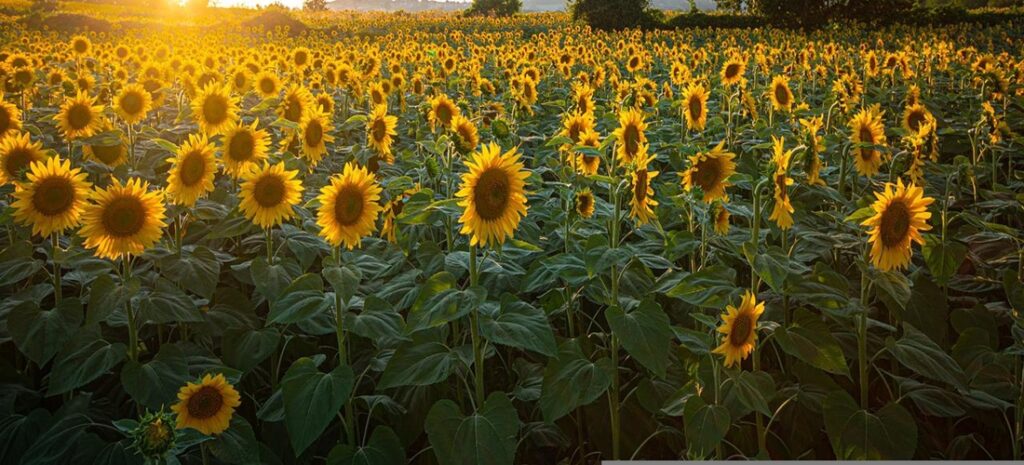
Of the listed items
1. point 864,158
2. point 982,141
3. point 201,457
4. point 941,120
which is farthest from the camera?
point 941,120

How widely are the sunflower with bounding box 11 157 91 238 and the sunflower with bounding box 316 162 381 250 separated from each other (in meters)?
0.98

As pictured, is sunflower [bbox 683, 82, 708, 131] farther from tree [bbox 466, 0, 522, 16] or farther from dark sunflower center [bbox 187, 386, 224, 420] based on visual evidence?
tree [bbox 466, 0, 522, 16]

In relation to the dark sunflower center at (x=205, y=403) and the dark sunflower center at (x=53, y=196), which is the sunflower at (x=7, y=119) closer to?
the dark sunflower center at (x=53, y=196)

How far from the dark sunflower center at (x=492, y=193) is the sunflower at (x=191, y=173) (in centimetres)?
141

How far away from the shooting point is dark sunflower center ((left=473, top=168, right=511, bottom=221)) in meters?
2.68

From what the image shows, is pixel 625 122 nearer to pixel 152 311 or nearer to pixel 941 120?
pixel 152 311

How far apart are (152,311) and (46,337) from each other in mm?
430

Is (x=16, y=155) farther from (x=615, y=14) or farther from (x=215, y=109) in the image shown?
(x=615, y=14)

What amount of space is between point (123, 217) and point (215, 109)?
6.38ft

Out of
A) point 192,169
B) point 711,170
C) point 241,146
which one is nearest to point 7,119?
point 241,146

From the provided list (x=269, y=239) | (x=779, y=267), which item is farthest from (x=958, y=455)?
(x=269, y=239)

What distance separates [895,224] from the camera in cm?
258

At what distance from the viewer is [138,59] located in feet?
28.8

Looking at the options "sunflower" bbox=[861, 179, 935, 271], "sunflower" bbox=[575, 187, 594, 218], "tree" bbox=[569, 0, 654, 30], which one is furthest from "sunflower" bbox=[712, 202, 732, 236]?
"tree" bbox=[569, 0, 654, 30]
